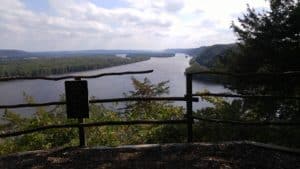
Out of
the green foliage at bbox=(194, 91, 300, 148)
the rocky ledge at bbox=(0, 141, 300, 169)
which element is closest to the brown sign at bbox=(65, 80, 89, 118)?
the rocky ledge at bbox=(0, 141, 300, 169)

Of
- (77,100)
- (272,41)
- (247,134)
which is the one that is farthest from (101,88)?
(77,100)

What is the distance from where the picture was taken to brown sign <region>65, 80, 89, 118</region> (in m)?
5.75

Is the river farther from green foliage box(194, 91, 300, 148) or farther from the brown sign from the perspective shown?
the brown sign

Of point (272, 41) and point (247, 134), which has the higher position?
point (272, 41)

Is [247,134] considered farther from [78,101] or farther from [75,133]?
[75,133]

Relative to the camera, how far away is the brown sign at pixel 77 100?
575 centimetres

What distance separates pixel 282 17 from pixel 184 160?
9.17 meters

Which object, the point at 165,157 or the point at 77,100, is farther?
the point at 77,100

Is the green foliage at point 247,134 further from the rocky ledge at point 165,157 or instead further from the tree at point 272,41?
the tree at point 272,41

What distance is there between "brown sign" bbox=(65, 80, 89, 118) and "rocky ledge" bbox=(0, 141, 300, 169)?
0.51 meters

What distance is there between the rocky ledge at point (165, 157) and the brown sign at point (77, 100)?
507mm

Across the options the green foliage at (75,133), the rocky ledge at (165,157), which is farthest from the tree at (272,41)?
the rocky ledge at (165,157)

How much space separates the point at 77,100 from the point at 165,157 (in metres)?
1.63

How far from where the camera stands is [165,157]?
5.03 metres
